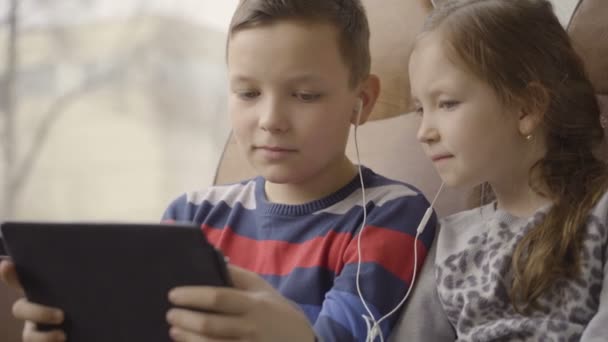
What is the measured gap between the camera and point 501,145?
3.43 ft

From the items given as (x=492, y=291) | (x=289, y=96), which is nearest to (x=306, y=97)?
(x=289, y=96)

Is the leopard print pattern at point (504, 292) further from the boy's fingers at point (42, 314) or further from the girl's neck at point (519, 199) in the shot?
the boy's fingers at point (42, 314)

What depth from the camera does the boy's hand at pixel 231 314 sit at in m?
0.75

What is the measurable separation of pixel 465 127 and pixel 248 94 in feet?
1.05

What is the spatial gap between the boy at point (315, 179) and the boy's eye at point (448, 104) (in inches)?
5.6

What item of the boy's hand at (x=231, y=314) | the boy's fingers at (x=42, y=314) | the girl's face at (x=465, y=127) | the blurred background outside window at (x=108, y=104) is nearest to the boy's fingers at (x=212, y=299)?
the boy's hand at (x=231, y=314)

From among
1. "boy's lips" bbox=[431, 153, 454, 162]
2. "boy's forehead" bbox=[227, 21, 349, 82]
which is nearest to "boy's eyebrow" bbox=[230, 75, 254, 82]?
"boy's forehead" bbox=[227, 21, 349, 82]

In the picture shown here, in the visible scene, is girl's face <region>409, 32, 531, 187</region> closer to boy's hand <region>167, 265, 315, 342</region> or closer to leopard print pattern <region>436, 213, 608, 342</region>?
leopard print pattern <region>436, 213, 608, 342</region>

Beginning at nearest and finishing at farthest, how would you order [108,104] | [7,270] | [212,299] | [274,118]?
[212,299], [7,270], [274,118], [108,104]

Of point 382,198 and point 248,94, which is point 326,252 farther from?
point 248,94

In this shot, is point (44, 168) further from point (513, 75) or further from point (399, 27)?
point (513, 75)

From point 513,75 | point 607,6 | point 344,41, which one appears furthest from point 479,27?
point 607,6

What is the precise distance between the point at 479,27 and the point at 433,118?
14 cm

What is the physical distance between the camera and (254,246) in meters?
1.18
